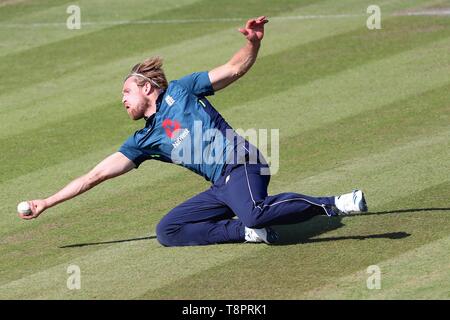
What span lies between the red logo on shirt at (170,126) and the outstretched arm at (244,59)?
0.45m

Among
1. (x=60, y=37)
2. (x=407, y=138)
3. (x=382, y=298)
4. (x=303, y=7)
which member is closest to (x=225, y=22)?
(x=303, y=7)

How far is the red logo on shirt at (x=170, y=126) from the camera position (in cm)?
897

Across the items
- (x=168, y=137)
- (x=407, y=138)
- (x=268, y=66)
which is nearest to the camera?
(x=168, y=137)

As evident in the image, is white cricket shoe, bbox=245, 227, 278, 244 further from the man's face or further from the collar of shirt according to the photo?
the man's face

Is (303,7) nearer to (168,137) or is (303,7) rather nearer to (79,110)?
(79,110)

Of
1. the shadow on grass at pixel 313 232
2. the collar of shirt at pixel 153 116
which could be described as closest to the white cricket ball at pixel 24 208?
the collar of shirt at pixel 153 116

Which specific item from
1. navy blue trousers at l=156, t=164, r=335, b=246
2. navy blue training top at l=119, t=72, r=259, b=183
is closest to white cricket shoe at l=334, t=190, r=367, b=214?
navy blue trousers at l=156, t=164, r=335, b=246

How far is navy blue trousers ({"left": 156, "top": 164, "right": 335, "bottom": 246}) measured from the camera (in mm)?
8594

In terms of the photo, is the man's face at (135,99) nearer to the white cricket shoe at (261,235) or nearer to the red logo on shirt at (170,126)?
the red logo on shirt at (170,126)

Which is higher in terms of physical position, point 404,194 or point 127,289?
point 404,194

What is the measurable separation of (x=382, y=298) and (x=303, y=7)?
1107cm

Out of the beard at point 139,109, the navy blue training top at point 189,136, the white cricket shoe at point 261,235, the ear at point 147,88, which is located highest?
the ear at point 147,88
